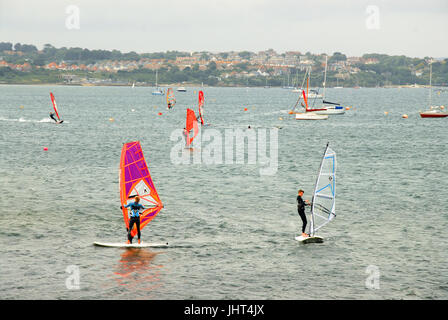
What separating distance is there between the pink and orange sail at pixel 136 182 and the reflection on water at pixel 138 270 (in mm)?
1465

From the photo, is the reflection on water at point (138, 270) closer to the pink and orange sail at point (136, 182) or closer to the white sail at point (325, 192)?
the pink and orange sail at point (136, 182)

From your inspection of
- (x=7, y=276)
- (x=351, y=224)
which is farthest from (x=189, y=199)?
(x=7, y=276)

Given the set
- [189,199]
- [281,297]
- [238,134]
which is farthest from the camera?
[238,134]

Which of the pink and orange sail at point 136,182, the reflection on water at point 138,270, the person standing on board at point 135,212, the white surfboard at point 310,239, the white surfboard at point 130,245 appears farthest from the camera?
the white surfboard at point 310,239

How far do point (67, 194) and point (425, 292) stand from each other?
26.5 meters

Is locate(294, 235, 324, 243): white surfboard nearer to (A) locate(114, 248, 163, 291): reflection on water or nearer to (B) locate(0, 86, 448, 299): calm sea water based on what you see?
(B) locate(0, 86, 448, 299): calm sea water

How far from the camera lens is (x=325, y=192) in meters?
29.2

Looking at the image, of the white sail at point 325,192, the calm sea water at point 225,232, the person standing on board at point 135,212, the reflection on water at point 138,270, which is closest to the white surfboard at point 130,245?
the reflection on water at point 138,270

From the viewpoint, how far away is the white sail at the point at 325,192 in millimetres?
28562

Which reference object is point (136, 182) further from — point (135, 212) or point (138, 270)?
point (138, 270)

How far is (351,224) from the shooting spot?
34219 millimetres

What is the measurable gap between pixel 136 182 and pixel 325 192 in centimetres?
905

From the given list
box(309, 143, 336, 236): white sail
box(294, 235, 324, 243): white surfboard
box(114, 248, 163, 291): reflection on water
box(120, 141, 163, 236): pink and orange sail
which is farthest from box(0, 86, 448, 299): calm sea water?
box(120, 141, 163, 236): pink and orange sail

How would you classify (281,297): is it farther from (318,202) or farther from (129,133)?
(129,133)
